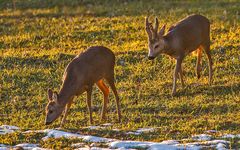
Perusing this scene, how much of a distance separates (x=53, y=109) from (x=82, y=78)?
37.4 inches

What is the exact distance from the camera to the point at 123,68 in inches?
808

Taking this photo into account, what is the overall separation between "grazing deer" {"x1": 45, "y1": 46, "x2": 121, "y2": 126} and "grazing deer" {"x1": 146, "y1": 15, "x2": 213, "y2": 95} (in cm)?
209

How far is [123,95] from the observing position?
18281mm

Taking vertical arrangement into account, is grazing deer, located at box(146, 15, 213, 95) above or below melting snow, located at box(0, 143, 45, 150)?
above

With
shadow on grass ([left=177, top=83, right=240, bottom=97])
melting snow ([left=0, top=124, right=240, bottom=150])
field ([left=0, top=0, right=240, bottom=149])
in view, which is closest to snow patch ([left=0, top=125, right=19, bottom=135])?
field ([left=0, top=0, right=240, bottom=149])

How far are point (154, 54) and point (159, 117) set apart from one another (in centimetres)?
277

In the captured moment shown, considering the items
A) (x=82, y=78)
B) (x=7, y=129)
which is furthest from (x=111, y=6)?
(x=7, y=129)

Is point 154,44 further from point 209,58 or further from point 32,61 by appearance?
point 32,61

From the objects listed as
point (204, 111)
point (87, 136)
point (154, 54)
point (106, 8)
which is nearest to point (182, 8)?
point (106, 8)

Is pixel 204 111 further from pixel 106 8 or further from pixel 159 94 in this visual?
pixel 106 8

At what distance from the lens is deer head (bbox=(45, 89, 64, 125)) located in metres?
15.3

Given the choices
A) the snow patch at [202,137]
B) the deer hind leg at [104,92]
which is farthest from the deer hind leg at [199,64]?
the snow patch at [202,137]

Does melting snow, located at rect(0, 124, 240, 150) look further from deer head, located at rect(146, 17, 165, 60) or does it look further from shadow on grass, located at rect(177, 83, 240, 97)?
deer head, located at rect(146, 17, 165, 60)

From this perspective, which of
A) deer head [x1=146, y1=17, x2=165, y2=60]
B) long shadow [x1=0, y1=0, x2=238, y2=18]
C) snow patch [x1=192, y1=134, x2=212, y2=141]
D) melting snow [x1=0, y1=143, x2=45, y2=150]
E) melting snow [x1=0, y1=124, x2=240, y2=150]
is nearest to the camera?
melting snow [x1=0, y1=124, x2=240, y2=150]
